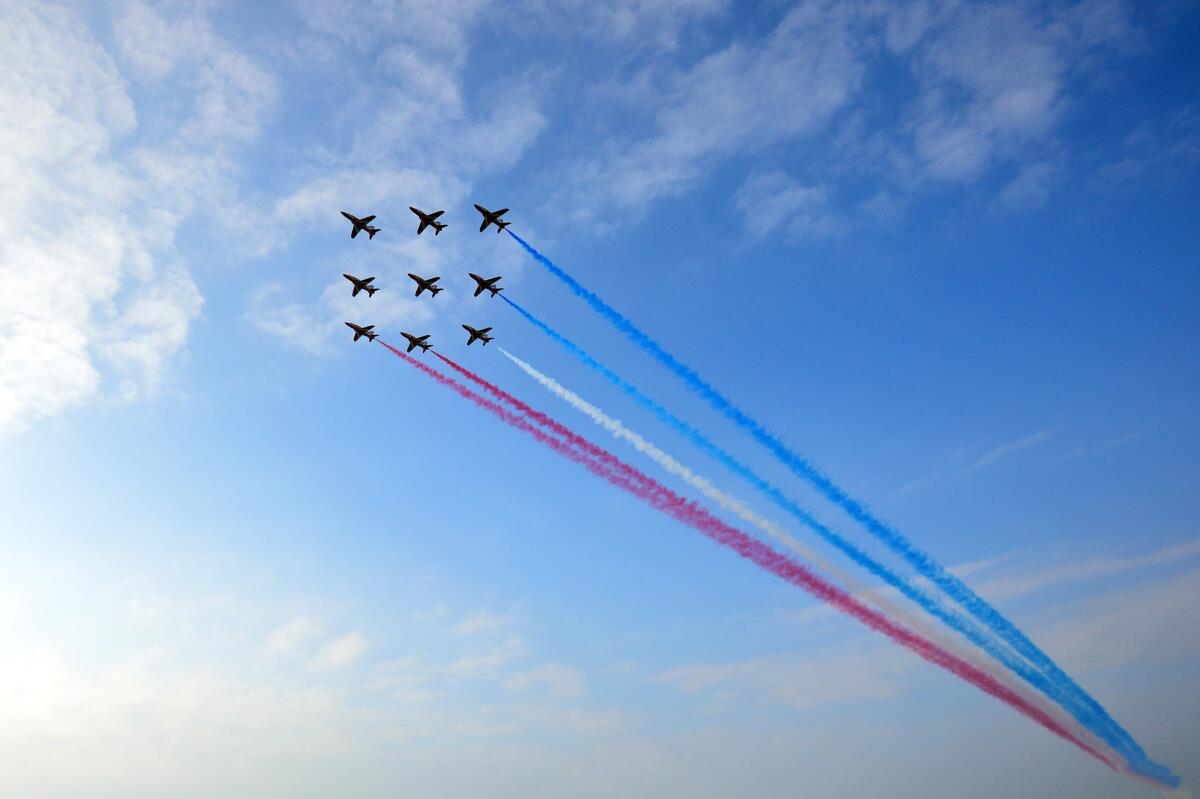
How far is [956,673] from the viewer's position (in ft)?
322

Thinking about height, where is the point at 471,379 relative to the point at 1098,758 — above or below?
above

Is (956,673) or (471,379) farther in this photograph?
(471,379)

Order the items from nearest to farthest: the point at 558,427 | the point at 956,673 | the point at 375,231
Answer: the point at 956,673
the point at 558,427
the point at 375,231

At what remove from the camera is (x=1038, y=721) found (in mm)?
99562

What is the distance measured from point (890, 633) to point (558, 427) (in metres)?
48.1

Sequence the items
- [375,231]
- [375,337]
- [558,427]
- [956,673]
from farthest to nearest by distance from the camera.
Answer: [375,337] → [375,231] → [558,427] → [956,673]

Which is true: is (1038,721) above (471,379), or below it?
below

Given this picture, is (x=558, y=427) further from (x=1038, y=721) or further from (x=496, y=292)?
(x=1038, y=721)

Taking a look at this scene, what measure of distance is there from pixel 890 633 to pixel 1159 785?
1612 inches

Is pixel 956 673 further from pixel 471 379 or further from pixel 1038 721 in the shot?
pixel 471 379

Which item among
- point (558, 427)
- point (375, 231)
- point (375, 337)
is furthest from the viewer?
point (375, 337)

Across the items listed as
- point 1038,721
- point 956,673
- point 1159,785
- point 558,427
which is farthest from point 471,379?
point 1159,785

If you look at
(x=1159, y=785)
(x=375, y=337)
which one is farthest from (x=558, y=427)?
Result: (x=1159, y=785)

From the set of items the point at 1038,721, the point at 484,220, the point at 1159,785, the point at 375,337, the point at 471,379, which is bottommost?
→ the point at 1159,785
